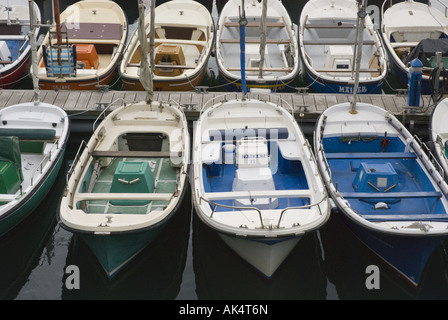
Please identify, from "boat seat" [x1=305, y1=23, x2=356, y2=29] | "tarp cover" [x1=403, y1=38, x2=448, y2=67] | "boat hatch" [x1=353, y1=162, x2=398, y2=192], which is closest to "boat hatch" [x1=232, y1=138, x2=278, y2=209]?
"boat hatch" [x1=353, y1=162, x2=398, y2=192]

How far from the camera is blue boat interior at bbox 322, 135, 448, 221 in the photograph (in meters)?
11.9

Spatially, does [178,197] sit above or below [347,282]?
above

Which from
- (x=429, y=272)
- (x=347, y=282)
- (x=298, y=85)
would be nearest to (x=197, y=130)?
(x=347, y=282)

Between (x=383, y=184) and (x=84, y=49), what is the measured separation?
36.0 feet

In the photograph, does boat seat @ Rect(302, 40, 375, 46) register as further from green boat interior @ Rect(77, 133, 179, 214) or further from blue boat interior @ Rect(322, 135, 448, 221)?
green boat interior @ Rect(77, 133, 179, 214)

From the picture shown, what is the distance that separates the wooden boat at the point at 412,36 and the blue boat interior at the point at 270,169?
6.47 m

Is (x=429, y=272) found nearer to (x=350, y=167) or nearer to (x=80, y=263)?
(x=350, y=167)

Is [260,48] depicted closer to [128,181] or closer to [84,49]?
[84,49]

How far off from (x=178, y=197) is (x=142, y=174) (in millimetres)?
1024

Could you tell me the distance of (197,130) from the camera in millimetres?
13984

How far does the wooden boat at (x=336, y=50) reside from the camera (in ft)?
57.8

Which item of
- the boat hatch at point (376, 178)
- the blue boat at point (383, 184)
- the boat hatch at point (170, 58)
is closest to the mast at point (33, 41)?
the boat hatch at point (170, 58)

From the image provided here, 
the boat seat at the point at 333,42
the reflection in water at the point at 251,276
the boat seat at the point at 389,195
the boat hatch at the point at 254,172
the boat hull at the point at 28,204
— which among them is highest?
the boat seat at the point at 333,42

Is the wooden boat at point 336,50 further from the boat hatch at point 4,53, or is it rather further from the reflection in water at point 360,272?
the boat hatch at point 4,53
